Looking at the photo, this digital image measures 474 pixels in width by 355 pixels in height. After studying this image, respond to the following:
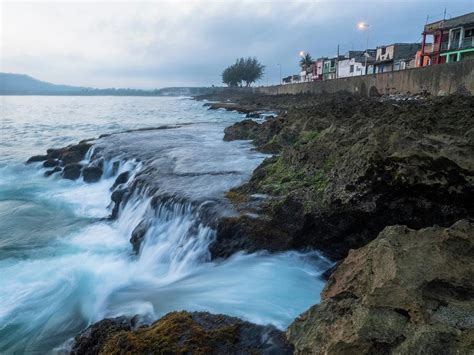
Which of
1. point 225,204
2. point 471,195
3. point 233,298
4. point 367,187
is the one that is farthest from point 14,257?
point 471,195

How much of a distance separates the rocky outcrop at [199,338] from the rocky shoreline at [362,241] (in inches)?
0.5

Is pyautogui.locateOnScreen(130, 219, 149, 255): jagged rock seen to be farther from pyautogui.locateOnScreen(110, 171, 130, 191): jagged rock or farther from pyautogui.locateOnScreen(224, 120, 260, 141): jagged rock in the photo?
pyautogui.locateOnScreen(224, 120, 260, 141): jagged rock

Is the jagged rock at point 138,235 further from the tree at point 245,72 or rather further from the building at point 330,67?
the tree at point 245,72

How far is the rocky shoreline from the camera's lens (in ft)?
9.71

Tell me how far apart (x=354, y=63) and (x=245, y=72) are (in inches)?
1998

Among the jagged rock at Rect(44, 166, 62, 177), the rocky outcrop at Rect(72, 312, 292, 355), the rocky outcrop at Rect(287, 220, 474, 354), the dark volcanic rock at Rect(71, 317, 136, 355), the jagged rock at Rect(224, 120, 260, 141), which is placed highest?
the rocky outcrop at Rect(287, 220, 474, 354)

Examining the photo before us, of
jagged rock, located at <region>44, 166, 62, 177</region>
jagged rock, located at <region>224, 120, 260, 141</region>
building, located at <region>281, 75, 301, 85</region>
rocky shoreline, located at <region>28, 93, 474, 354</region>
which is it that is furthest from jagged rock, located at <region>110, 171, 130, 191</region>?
building, located at <region>281, 75, 301, 85</region>

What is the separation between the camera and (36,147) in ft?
83.9

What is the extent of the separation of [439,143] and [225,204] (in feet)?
13.8

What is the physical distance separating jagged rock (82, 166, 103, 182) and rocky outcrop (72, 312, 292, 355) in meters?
12.3

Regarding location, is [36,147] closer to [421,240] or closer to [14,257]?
[14,257]

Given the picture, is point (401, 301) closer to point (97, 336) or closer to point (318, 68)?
point (97, 336)

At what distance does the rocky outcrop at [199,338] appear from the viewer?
152 inches

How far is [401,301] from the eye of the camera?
3027 millimetres
